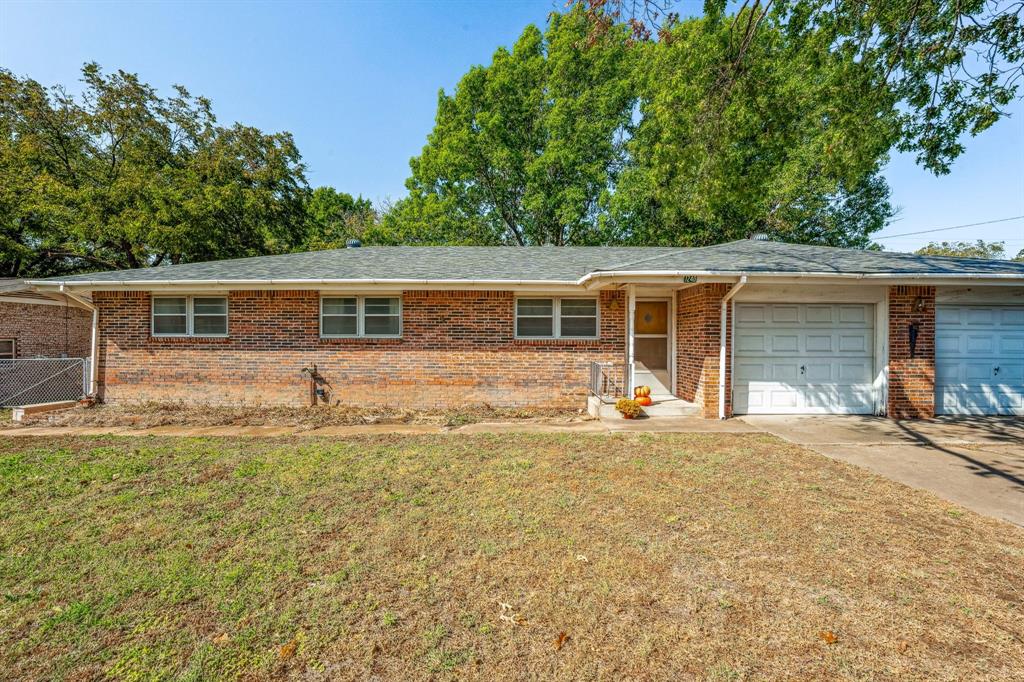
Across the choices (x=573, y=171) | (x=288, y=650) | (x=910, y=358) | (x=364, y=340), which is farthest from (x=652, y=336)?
(x=573, y=171)

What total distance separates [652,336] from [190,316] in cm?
1009

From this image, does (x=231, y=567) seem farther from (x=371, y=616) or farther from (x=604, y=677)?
(x=604, y=677)

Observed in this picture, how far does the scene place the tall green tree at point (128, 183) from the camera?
60.5 ft

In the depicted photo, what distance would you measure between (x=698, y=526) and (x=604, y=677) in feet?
6.76

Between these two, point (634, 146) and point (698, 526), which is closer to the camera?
point (698, 526)

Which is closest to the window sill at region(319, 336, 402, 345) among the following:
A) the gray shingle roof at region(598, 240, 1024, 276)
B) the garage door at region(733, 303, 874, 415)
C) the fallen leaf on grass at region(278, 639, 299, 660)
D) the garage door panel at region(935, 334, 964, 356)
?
the gray shingle roof at region(598, 240, 1024, 276)

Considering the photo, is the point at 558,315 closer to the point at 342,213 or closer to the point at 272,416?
the point at 272,416

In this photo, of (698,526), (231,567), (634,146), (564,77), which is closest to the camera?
(231,567)

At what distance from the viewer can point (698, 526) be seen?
387 cm

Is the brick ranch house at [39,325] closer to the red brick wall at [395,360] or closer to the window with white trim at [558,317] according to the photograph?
the red brick wall at [395,360]

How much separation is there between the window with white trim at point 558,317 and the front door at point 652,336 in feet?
4.02

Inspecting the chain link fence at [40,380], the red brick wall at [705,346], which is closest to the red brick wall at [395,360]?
the red brick wall at [705,346]

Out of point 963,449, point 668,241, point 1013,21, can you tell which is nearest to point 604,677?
point 963,449

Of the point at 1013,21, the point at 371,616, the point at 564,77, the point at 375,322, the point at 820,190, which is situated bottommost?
the point at 371,616
